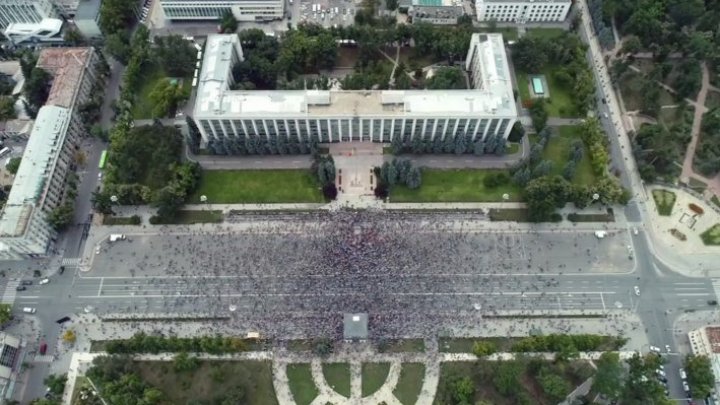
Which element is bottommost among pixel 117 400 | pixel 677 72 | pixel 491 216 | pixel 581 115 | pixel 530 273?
pixel 117 400

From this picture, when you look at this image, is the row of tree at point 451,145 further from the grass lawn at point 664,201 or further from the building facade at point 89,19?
the building facade at point 89,19

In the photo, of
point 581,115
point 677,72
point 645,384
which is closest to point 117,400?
point 645,384

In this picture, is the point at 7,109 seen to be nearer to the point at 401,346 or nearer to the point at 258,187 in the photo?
the point at 258,187

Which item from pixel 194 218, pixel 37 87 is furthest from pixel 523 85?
pixel 37 87

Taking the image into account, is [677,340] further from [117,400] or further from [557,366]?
[117,400]

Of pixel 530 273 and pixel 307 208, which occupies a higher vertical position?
pixel 307 208

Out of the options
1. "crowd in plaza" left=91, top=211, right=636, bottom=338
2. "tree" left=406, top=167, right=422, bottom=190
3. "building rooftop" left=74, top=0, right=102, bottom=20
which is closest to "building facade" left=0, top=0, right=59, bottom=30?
"building rooftop" left=74, top=0, right=102, bottom=20

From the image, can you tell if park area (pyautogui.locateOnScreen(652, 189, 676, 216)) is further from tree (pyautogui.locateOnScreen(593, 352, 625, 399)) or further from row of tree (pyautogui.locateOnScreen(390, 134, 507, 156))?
tree (pyautogui.locateOnScreen(593, 352, 625, 399))
